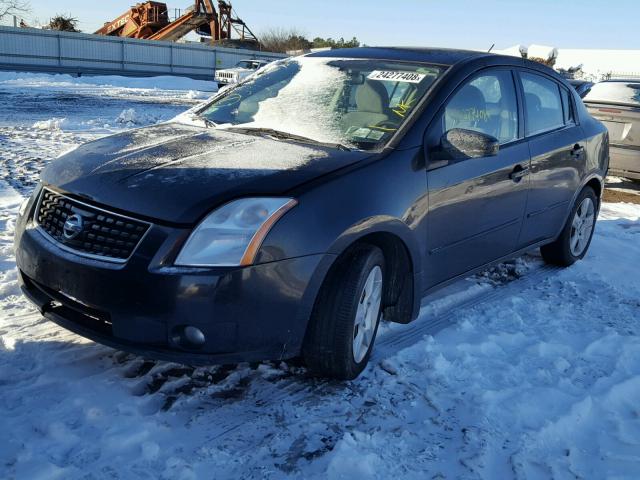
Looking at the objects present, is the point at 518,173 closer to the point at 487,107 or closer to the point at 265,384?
the point at 487,107

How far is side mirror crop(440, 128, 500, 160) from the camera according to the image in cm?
366

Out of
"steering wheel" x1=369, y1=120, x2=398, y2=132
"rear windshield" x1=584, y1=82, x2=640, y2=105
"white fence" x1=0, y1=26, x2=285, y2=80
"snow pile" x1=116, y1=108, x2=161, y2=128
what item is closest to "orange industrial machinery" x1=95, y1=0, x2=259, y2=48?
"white fence" x1=0, y1=26, x2=285, y2=80

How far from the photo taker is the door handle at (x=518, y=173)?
14.2ft

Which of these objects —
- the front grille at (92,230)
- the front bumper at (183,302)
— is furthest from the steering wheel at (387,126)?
the front grille at (92,230)

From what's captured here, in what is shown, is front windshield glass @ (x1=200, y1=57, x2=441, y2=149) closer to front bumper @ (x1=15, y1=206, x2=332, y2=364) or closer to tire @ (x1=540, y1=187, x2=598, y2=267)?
front bumper @ (x1=15, y1=206, x2=332, y2=364)

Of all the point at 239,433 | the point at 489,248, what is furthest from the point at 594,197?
the point at 239,433

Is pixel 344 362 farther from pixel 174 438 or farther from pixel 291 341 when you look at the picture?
pixel 174 438

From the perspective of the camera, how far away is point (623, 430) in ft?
10.3

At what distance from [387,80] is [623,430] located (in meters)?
2.28

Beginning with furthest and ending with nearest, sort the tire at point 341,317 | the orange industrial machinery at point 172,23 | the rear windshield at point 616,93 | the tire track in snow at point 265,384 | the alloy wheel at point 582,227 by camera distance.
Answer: the orange industrial machinery at point 172,23, the rear windshield at point 616,93, the alloy wheel at point 582,227, the tire at point 341,317, the tire track in snow at point 265,384

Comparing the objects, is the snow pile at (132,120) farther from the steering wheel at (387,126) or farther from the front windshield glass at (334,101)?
the steering wheel at (387,126)

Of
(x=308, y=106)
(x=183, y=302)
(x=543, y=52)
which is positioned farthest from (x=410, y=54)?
(x=543, y=52)

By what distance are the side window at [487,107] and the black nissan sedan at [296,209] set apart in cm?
1

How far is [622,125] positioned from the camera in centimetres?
938
